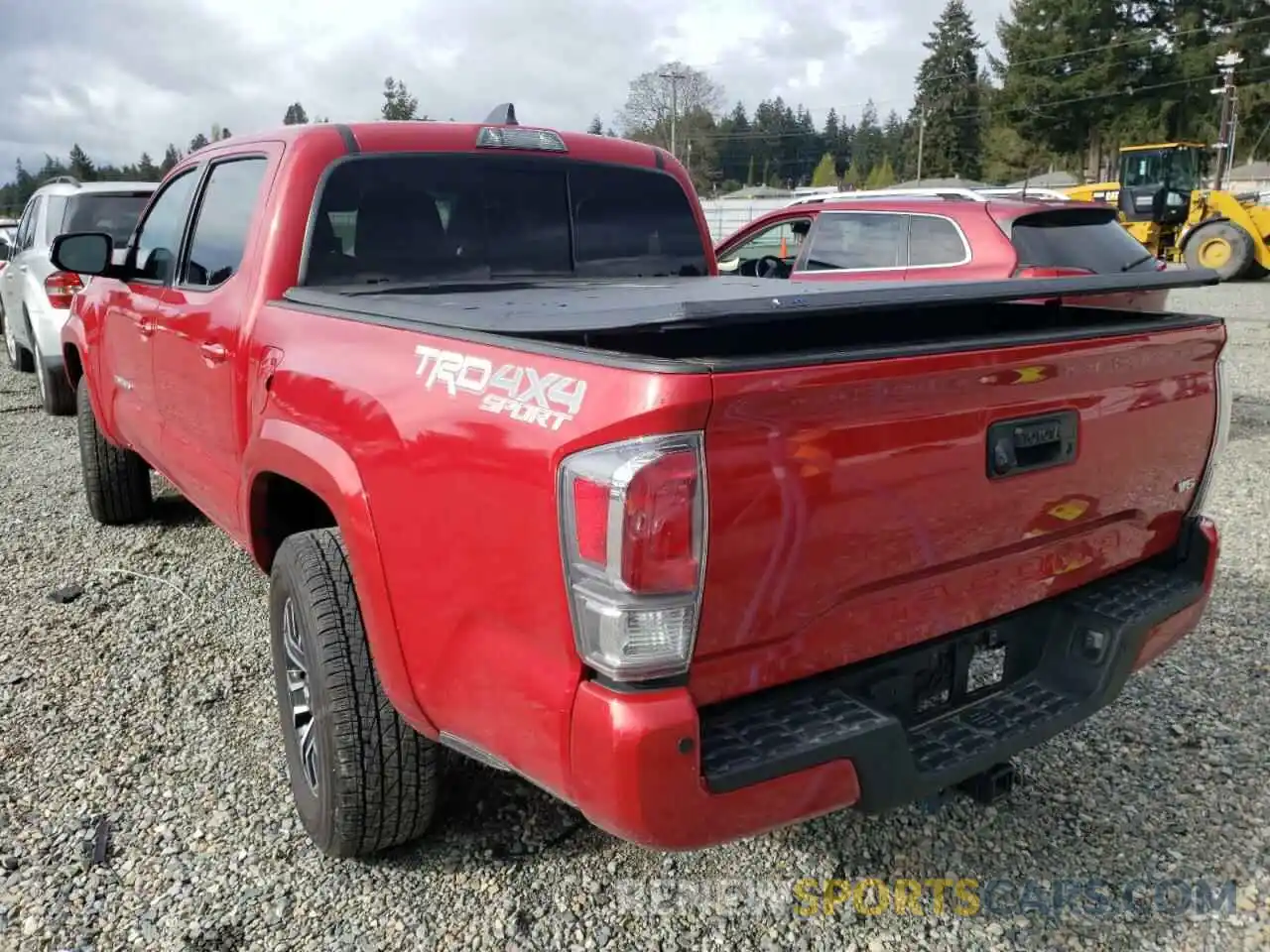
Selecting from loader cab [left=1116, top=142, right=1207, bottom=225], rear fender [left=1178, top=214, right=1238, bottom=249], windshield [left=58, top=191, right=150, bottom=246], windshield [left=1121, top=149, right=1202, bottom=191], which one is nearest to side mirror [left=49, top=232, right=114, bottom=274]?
windshield [left=58, top=191, right=150, bottom=246]

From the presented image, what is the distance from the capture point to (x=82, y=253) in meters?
4.10

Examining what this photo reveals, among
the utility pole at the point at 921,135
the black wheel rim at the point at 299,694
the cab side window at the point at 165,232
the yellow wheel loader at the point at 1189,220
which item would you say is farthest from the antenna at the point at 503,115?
the utility pole at the point at 921,135

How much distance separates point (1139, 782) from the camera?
3111 mm

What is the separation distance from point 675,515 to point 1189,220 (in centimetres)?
2418

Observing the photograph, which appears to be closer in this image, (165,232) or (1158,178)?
(165,232)

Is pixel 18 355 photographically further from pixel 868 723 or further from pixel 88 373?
pixel 868 723

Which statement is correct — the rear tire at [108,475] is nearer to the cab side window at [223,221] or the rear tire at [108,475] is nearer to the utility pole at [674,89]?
the cab side window at [223,221]

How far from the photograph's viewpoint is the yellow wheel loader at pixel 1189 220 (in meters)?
20.8

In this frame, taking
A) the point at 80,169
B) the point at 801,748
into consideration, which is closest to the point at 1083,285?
the point at 801,748

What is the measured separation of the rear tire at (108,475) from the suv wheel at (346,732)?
10.6 feet

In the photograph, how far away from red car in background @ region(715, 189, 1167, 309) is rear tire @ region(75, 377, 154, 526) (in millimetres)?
3946

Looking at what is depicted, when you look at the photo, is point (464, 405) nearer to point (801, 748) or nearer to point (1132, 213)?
point (801, 748)

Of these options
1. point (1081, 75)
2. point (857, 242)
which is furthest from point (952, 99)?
point (857, 242)

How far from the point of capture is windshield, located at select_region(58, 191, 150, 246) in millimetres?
8258
